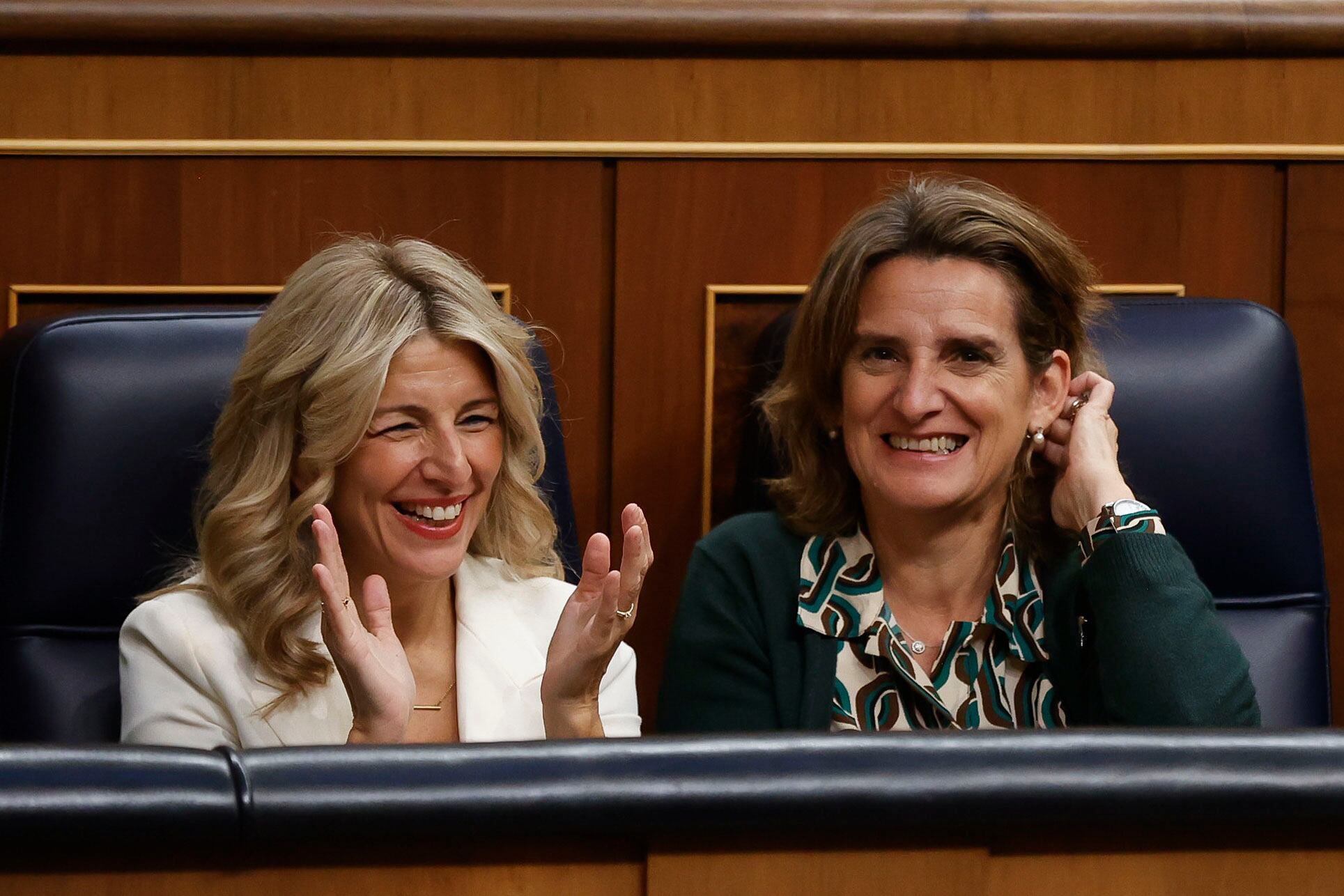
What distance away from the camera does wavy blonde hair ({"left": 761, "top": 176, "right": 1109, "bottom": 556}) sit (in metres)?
1.54

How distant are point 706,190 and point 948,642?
2.19 ft

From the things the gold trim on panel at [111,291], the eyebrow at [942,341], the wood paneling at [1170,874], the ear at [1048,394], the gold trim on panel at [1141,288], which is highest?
the gold trim on panel at [1141,288]

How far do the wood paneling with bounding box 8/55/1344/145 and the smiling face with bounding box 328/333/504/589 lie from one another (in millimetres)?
505

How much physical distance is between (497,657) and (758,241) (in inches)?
25.8

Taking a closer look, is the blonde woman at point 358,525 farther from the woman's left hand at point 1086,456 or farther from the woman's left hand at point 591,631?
the woman's left hand at point 1086,456

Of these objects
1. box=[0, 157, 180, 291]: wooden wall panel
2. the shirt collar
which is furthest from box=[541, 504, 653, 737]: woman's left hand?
box=[0, 157, 180, 291]: wooden wall panel

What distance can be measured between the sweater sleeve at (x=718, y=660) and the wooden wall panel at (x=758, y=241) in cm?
33

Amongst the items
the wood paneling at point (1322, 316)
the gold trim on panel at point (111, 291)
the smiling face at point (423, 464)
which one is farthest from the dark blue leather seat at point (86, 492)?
the wood paneling at point (1322, 316)

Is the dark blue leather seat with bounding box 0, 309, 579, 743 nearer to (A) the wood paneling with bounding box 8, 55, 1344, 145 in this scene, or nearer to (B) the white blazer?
(B) the white blazer

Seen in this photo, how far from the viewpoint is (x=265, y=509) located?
1.44 metres

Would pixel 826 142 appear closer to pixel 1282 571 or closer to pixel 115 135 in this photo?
pixel 1282 571

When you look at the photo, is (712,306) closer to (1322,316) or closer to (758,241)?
(758,241)

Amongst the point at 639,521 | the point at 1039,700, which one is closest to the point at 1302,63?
the point at 1039,700

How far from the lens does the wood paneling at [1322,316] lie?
6.23 ft
